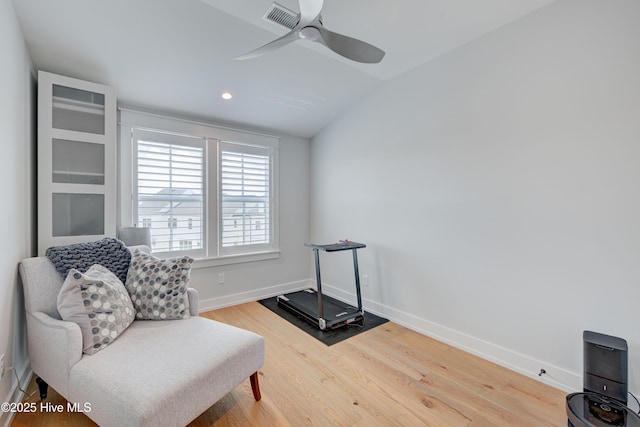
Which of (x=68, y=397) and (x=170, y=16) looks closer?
(x=68, y=397)

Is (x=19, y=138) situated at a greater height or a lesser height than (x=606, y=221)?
Result: greater

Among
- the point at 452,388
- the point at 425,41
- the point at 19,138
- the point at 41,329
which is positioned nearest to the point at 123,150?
the point at 19,138

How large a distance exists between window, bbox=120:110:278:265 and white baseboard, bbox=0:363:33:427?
132 cm

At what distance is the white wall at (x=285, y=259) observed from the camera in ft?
11.7

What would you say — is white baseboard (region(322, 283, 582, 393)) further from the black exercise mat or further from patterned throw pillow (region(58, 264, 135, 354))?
patterned throw pillow (region(58, 264, 135, 354))

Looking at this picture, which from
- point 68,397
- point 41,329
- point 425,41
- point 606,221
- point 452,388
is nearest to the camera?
point 68,397

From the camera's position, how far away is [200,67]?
8.39ft

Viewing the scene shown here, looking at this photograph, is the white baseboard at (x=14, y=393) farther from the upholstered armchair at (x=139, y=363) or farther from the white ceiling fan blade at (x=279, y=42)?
the white ceiling fan blade at (x=279, y=42)

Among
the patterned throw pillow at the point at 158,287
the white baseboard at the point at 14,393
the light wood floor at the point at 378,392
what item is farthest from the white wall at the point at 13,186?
the patterned throw pillow at the point at 158,287

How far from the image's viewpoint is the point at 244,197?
3.71 m

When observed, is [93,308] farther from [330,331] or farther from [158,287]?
[330,331]

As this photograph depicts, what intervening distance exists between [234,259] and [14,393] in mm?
2076

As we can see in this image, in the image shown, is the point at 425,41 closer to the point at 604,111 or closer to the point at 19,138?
the point at 604,111

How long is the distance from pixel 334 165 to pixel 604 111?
260 centimetres
